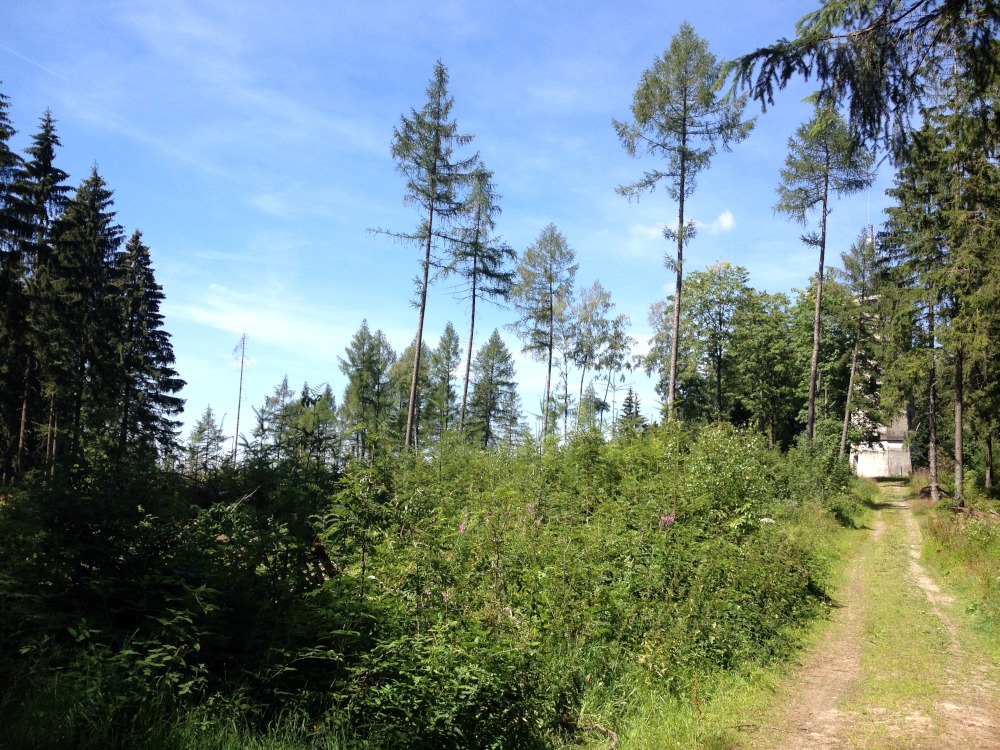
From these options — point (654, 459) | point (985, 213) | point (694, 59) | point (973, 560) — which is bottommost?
point (973, 560)

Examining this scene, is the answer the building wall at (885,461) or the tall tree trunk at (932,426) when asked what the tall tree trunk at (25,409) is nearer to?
the tall tree trunk at (932,426)

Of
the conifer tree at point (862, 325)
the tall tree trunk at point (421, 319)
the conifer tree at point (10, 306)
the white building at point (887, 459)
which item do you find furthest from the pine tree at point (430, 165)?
the white building at point (887, 459)

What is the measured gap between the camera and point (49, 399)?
78.9 ft

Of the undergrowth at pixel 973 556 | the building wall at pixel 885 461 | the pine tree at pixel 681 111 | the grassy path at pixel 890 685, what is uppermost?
the pine tree at pixel 681 111

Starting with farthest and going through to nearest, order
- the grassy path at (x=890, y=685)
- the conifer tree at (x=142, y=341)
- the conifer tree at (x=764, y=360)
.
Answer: the conifer tree at (x=764, y=360)
the conifer tree at (x=142, y=341)
the grassy path at (x=890, y=685)

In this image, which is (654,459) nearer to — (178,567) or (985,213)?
(178,567)

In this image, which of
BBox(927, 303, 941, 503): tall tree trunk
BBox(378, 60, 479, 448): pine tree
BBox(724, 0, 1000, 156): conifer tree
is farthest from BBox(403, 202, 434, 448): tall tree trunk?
BBox(927, 303, 941, 503): tall tree trunk

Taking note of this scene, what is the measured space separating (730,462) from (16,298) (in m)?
23.9

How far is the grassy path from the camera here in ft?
18.7

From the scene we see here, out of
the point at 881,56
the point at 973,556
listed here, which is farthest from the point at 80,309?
the point at 973,556

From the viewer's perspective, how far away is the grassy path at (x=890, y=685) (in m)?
5.70

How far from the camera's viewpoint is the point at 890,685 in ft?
23.2

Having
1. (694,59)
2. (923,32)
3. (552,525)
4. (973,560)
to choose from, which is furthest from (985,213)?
(552,525)

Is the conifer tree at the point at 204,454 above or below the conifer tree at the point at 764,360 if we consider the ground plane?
below
